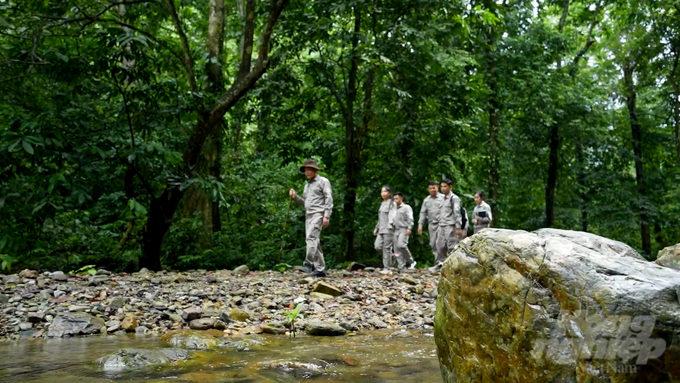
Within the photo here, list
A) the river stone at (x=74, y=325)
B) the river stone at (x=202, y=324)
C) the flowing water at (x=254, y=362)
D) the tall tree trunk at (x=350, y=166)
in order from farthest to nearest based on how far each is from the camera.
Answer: the tall tree trunk at (x=350, y=166)
the river stone at (x=202, y=324)
the river stone at (x=74, y=325)
the flowing water at (x=254, y=362)

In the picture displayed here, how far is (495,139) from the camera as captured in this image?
19.6 m

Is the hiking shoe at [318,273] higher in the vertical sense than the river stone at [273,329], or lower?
higher

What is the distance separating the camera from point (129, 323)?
643cm

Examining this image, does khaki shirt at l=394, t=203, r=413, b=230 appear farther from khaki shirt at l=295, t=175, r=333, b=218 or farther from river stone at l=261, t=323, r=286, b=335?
river stone at l=261, t=323, r=286, b=335

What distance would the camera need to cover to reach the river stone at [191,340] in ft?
17.9

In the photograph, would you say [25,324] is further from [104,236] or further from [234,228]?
[234,228]

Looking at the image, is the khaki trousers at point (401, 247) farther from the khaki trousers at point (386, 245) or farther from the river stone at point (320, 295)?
the river stone at point (320, 295)

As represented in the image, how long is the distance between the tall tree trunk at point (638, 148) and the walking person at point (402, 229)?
13399 millimetres

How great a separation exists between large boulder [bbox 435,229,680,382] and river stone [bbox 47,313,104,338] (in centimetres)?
414

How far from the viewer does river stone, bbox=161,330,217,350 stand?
17.9ft

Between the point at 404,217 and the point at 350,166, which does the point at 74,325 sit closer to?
the point at 404,217

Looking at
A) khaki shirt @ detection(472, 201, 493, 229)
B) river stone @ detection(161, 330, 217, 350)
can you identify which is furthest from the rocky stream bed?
khaki shirt @ detection(472, 201, 493, 229)

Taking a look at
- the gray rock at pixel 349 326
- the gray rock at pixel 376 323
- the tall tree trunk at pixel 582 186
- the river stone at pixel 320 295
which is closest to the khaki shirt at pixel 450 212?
the river stone at pixel 320 295

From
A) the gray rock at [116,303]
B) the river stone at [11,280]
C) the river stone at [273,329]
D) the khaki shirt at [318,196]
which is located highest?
the khaki shirt at [318,196]
